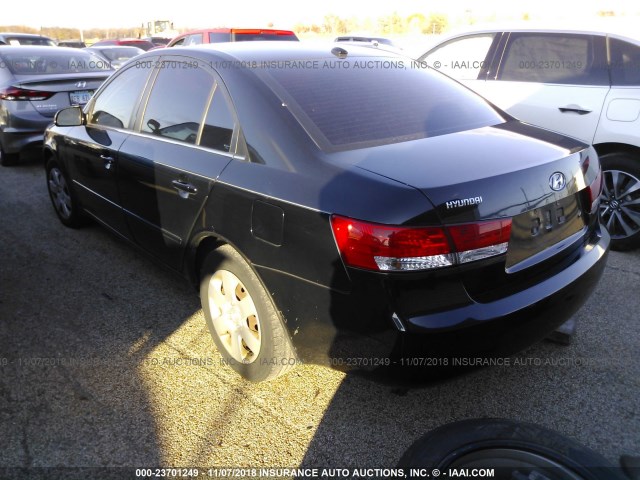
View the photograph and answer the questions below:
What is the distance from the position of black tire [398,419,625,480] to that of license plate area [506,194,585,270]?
622 mm

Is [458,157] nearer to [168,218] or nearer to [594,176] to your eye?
[594,176]

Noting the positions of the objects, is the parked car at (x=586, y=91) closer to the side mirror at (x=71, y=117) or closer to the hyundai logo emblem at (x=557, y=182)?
the hyundai logo emblem at (x=557, y=182)

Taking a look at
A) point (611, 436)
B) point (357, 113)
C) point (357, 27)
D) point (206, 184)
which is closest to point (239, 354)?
point (206, 184)

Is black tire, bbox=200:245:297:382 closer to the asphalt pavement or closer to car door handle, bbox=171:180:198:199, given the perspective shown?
the asphalt pavement

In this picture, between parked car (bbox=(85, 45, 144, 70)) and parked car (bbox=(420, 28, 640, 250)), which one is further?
parked car (bbox=(85, 45, 144, 70))

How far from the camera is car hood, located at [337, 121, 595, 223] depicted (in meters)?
1.88

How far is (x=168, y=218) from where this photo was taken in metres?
2.91

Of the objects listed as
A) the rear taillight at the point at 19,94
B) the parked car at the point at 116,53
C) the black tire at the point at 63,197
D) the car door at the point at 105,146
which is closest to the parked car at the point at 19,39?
the parked car at the point at 116,53

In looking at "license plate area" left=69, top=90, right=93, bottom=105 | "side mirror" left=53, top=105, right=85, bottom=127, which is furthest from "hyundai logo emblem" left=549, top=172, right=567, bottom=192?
"license plate area" left=69, top=90, right=93, bottom=105

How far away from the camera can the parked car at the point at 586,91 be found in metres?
3.95

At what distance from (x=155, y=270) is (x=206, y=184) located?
160 centimetres

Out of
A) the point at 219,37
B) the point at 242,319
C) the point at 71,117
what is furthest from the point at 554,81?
the point at 219,37

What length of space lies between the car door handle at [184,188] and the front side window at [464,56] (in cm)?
303

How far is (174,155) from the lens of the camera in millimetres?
2809
